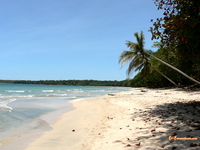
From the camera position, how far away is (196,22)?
6.21 metres

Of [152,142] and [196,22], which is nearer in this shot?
[152,142]

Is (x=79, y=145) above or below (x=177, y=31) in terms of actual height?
below

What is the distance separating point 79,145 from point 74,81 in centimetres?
16285

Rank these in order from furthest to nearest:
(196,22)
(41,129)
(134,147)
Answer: (41,129) → (196,22) → (134,147)

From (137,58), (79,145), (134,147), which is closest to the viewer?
(134,147)

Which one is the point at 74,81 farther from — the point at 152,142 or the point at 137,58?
the point at 152,142

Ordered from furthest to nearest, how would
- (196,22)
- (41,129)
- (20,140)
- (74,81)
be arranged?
(74,81) < (41,129) < (196,22) < (20,140)

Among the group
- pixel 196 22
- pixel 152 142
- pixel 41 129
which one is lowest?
pixel 41 129

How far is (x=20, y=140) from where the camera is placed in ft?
18.4

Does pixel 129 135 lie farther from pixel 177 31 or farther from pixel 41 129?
pixel 177 31

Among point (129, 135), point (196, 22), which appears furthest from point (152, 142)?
point (196, 22)

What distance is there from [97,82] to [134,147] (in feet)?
498

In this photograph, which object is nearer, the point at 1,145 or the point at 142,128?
the point at 1,145

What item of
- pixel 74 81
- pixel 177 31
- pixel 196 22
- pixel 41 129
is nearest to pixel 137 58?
pixel 177 31
